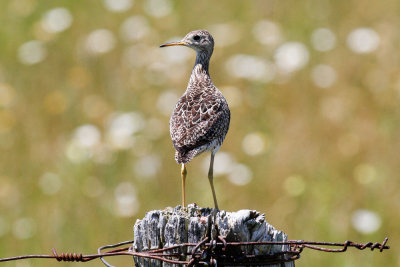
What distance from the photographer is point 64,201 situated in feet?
31.9

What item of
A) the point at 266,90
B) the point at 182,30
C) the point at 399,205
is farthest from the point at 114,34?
the point at 399,205

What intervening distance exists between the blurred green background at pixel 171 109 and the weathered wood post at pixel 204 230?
402cm

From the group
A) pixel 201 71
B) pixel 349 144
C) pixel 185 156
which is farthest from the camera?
pixel 349 144

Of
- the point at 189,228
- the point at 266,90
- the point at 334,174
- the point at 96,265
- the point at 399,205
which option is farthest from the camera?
the point at 266,90

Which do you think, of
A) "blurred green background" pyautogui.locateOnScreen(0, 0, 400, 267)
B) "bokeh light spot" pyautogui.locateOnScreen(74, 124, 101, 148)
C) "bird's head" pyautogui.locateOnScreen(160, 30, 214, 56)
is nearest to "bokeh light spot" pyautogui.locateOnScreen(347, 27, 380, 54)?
"blurred green background" pyautogui.locateOnScreen(0, 0, 400, 267)

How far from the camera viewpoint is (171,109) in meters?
11.1

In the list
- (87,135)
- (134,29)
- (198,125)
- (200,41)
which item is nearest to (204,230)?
(198,125)

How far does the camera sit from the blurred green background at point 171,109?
366 inches

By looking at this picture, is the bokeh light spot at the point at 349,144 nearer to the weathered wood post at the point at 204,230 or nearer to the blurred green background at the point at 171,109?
the blurred green background at the point at 171,109

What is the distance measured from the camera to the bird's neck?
7289 mm

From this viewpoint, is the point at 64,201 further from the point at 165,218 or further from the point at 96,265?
the point at 165,218

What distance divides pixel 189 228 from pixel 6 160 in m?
7.52

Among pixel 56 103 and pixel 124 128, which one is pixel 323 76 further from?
pixel 56 103

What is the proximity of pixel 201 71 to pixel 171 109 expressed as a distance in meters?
3.68
